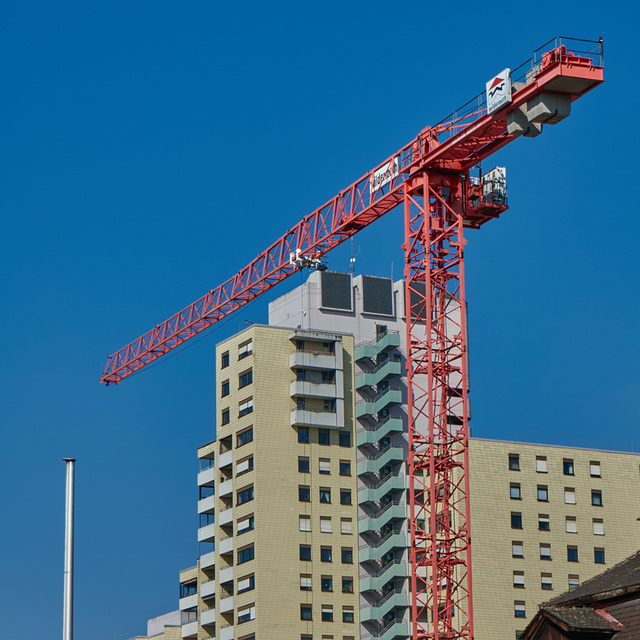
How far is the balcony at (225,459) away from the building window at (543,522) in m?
24.3

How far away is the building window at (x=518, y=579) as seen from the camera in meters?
104

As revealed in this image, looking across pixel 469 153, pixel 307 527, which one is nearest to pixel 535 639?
pixel 469 153

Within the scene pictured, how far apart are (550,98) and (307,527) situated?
4653 cm

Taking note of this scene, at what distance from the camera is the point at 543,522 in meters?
107

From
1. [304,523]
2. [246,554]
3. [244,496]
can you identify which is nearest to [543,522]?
[304,523]

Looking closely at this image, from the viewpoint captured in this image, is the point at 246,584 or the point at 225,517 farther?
the point at 225,517

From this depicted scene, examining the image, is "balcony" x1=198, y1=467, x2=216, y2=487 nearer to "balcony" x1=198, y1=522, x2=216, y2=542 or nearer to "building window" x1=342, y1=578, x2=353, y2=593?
"balcony" x1=198, y1=522, x2=216, y2=542

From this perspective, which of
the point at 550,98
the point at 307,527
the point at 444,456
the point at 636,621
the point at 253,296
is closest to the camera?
the point at 636,621

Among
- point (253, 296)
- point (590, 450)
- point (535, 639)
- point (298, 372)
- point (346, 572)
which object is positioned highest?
point (253, 296)

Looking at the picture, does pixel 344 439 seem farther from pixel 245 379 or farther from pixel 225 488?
pixel 225 488

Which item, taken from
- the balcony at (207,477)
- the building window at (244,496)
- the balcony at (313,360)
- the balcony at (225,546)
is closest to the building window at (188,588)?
the balcony at (225,546)

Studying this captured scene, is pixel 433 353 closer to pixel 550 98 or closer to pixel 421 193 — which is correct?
pixel 421 193

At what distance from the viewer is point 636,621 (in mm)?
31031

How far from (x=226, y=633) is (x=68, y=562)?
75.7 meters
